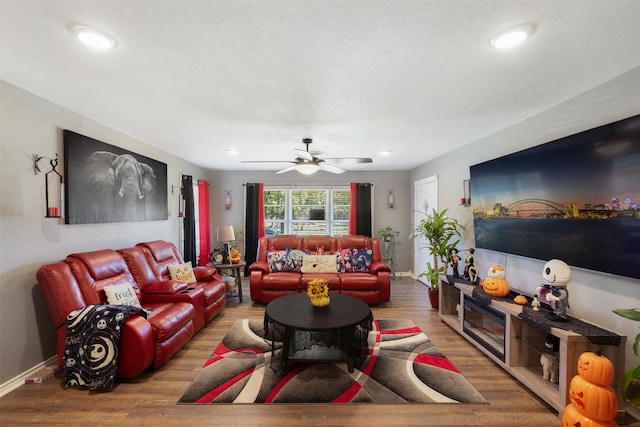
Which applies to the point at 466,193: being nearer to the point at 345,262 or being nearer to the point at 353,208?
the point at 345,262

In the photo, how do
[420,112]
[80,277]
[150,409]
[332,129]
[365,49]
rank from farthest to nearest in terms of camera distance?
[332,129], [420,112], [80,277], [150,409], [365,49]

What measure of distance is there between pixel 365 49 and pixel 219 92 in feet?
4.11

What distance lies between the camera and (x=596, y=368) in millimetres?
1624

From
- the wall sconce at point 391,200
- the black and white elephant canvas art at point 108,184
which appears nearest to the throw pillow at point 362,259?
the wall sconce at point 391,200

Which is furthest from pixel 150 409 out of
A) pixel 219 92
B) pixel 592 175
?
pixel 592 175

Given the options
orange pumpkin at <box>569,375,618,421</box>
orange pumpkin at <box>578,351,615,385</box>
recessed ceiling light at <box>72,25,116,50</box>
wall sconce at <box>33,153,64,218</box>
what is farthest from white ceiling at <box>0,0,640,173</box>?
orange pumpkin at <box>569,375,618,421</box>

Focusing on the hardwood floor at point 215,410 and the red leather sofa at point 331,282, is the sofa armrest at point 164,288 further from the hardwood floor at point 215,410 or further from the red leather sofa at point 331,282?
the red leather sofa at point 331,282

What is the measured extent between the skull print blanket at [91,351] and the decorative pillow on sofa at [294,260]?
2563 millimetres

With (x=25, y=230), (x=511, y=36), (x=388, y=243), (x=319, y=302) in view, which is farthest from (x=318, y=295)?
(x=388, y=243)

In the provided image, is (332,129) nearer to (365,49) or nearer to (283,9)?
(365,49)

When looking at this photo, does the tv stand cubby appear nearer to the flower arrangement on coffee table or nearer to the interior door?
the flower arrangement on coffee table

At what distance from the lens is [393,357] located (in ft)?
8.63

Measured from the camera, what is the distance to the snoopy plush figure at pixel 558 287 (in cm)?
202

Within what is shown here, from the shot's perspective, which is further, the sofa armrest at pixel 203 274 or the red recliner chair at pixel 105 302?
the sofa armrest at pixel 203 274
